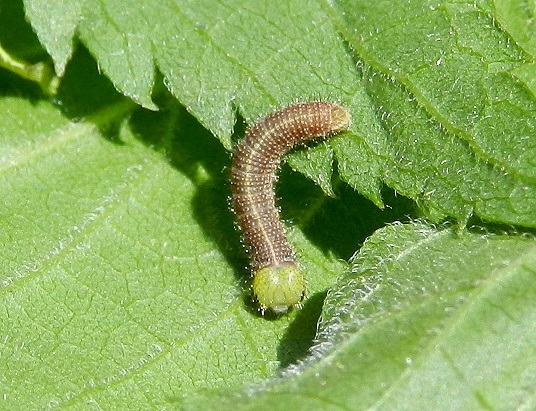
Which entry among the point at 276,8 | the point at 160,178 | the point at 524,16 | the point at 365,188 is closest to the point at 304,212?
the point at 365,188

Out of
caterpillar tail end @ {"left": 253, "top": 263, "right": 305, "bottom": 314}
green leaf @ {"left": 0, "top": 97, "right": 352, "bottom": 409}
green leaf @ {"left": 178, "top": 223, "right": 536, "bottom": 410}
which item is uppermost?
green leaf @ {"left": 178, "top": 223, "right": 536, "bottom": 410}

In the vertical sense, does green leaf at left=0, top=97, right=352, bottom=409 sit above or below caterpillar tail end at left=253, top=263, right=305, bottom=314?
below

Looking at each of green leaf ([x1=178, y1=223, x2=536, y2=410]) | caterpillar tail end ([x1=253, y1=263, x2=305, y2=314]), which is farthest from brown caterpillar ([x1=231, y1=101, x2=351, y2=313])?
green leaf ([x1=178, y1=223, x2=536, y2=410])

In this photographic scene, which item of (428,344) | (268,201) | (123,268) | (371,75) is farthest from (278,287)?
(371,75)

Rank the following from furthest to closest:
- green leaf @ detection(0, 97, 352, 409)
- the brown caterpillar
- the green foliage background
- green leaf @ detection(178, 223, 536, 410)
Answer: green leaf @ detection(0, 97, 352, 409) → the brown caterpillar → the green foliage background → green leaf @ detection(178, 223, 536, 410)

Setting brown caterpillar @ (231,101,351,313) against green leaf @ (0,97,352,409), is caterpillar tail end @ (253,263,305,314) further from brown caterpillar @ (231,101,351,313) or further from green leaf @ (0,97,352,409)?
green leaf @ (0,97,352,409)

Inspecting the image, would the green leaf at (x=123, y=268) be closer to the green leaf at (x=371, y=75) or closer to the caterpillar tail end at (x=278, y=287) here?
the caterpillar tail end at (x=278, y=287)

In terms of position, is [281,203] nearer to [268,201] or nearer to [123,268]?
[268,201]
